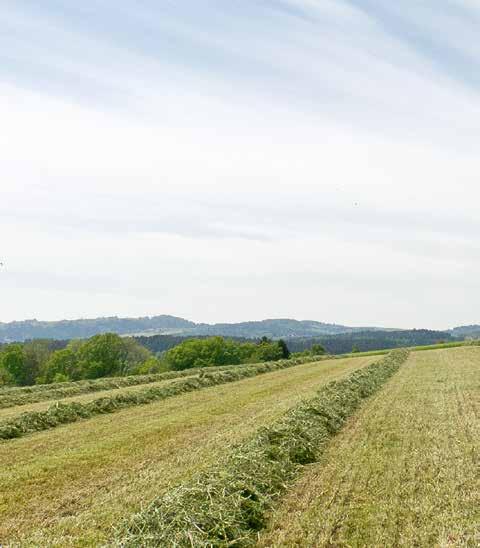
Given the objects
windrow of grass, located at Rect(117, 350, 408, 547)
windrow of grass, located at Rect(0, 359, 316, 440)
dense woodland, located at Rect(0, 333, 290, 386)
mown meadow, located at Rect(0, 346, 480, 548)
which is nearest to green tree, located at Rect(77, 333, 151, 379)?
dense woodland, located at Rect(0, 333, 290, 386)

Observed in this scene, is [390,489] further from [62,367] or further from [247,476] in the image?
[62,367]

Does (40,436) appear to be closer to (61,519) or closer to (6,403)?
(61,519)

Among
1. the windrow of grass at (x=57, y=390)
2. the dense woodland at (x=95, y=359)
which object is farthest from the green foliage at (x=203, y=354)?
the windrow of grass at (x=57, y=390)

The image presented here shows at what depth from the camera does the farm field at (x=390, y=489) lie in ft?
25.1

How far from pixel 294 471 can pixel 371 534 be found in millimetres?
3298

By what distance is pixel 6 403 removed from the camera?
25.0 m

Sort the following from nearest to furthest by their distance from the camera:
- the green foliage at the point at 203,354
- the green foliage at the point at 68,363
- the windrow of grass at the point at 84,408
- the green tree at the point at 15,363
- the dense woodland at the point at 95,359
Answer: the windrow of grass at the point at 84,408 → the green foliage at the point at 68,363 → the dense woodland at the point at 95,359 → the green tree at the point at 15,363 → the green foliage at the point at 203,354

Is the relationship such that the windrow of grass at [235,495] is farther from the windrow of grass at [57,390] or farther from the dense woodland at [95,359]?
the dense woodland at [95,359]

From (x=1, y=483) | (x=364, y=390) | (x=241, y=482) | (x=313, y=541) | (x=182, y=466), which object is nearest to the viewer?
(x=313, y=541)

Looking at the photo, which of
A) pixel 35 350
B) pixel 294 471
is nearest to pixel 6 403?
pixel 294 471

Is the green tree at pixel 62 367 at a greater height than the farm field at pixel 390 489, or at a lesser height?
lesser

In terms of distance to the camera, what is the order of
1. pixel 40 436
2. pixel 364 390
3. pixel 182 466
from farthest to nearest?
1. pixel 364 390
2. pixel 40 436
3. pixel 182 466

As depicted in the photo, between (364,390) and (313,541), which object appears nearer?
(313,541)

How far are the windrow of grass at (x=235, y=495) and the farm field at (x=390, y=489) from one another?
0.32m
